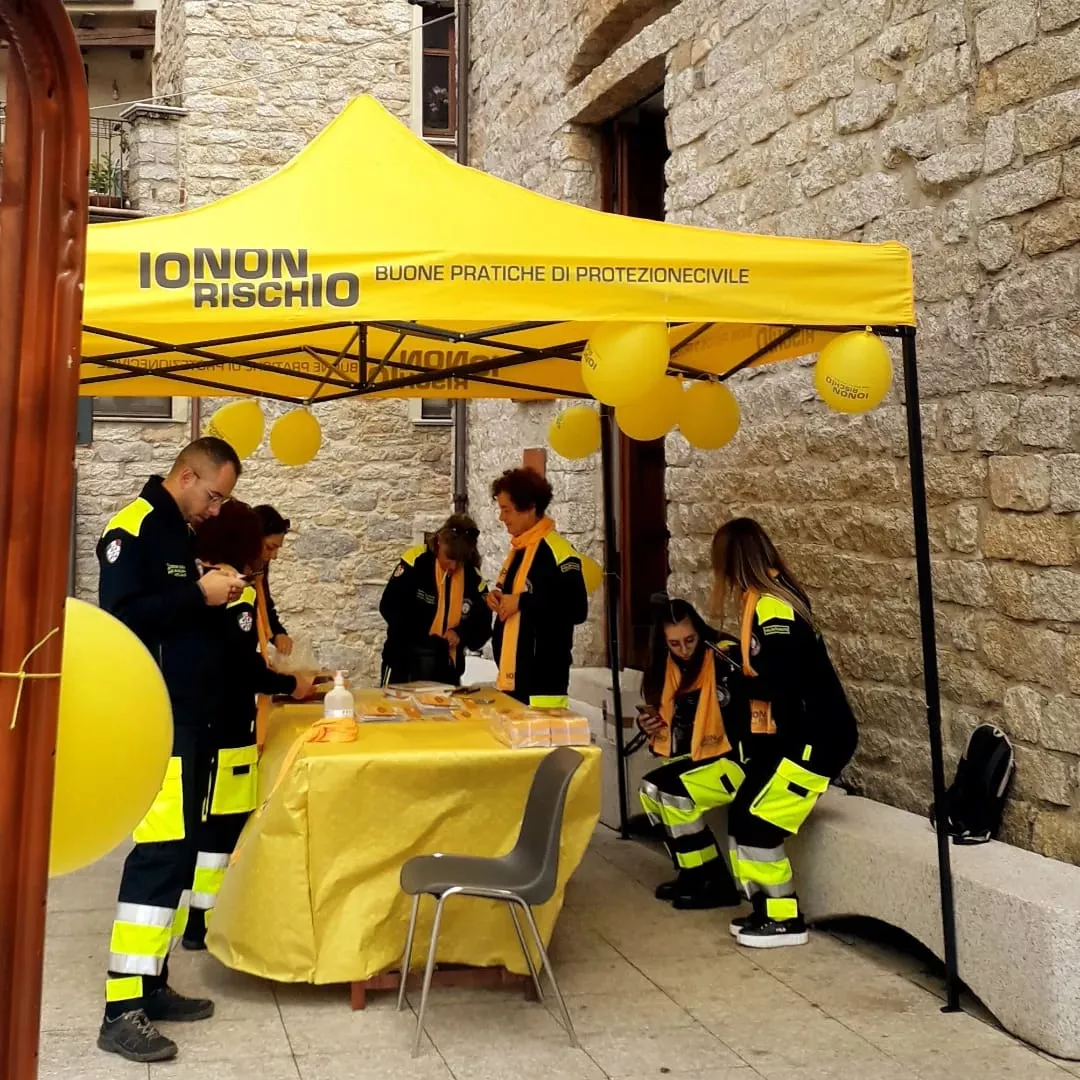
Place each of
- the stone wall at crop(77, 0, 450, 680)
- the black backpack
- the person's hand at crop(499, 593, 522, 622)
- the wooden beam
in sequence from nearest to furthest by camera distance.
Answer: the black backpack → the person's hand at crop(499, 593, 522, 622) → the stone wall at crop(77, 0, 450, 680) → the wooden beam

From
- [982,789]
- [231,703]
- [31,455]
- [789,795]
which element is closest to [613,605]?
[789,795]

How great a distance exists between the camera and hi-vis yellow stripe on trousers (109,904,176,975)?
367 cm

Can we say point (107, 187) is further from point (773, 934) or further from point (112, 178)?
point (773, 934)

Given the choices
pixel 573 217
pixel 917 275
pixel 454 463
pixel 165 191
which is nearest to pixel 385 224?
pixel 573 217

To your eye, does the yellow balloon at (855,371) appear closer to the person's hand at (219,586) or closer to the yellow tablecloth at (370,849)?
the yellow tablecloth at (370,849)

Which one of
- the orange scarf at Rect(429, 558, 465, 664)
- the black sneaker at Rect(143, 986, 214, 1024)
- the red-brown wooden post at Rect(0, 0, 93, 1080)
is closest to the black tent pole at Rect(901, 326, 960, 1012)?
the black sneaker at Rect(143, 986, 214, 1024)

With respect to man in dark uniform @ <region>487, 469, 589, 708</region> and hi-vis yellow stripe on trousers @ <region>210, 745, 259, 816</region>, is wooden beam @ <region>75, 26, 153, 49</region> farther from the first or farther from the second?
hi-vis yellow stripe on trousers @ <region>210, 745, 259, 816</region>

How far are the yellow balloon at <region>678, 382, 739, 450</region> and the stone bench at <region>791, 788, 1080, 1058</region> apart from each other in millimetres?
1496

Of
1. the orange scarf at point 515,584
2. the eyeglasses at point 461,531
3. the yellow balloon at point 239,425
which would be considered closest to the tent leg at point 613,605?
the orange scarf at point 515,584

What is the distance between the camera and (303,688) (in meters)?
5.07

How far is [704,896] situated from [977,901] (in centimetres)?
148

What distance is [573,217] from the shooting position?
377 centimetres

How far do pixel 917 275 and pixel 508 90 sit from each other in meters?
5.40

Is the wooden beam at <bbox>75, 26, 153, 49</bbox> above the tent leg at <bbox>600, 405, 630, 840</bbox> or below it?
above
